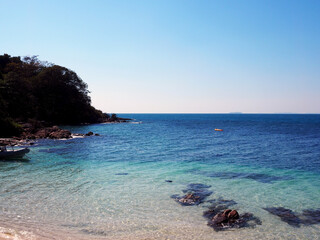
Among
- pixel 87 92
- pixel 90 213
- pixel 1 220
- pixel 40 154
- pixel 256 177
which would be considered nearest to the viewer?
pixel 1 220

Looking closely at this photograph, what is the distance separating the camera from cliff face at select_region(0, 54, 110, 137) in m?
73.1

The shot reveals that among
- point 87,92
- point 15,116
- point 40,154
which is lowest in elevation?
point 40,154

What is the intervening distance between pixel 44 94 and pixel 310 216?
91.6 m

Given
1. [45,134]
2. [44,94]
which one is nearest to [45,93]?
[44,94]

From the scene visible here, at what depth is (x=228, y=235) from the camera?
10516 millimetres

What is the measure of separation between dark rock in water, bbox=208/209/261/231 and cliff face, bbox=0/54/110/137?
70.7 m

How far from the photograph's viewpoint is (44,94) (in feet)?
287

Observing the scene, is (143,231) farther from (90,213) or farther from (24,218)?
(24,218)

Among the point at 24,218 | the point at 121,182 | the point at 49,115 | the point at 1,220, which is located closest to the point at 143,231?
the point at 24,218

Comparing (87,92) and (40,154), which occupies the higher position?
(87,92)

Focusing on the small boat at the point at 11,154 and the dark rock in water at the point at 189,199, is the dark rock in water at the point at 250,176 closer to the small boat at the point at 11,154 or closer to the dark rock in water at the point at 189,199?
the dark rock in water at the point at 189,199

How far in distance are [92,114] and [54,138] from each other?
186ft

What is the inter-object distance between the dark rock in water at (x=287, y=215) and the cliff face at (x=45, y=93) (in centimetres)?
7167

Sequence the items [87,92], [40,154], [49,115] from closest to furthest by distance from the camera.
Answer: [40,154], [49,115], [87,92]
